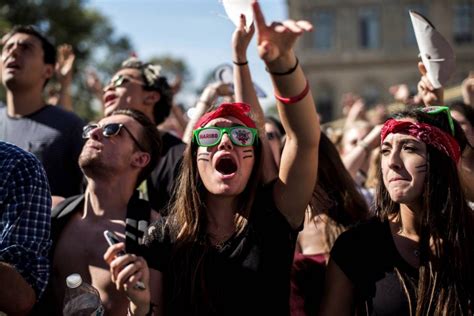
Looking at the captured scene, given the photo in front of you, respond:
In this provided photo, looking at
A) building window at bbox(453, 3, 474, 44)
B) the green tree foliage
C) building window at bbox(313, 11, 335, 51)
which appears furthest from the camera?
building window at bbox(313, 11, 335, 51)

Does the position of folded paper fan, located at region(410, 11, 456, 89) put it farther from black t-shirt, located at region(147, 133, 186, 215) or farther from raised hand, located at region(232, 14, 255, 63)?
black t-shirt, located at region(147, 133, 186, 215)

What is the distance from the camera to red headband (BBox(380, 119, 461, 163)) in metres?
3.10

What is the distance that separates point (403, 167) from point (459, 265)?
0.47 m

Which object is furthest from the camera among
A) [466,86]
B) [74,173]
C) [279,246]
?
[466,86]

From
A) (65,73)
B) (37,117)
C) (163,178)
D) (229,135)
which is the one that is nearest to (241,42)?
(229,135)

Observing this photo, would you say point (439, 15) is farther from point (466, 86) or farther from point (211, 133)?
point (211, 133)

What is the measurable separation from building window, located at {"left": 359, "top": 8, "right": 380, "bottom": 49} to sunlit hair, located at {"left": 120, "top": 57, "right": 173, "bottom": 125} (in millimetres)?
42033

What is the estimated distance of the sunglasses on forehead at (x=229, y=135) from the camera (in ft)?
10.2

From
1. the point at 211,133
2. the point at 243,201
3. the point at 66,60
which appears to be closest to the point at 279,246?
the point at 243,201

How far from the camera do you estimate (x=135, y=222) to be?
3361 mm

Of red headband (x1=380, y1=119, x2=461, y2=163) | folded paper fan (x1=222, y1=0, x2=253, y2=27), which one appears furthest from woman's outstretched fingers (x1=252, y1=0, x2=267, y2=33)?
red headband (x1=380, y1=119, x2=461, y2=163)

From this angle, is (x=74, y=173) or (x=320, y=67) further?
(x=320, y=67)

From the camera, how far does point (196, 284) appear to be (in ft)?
9.61

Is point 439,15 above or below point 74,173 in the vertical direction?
below
